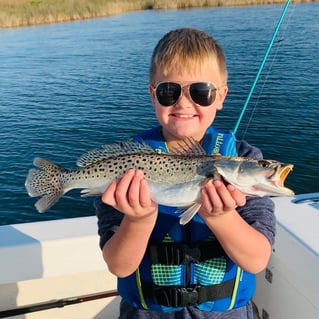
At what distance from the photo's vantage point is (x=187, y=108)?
2555 millimetres

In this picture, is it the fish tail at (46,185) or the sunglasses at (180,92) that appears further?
the fish tail at (46,185)

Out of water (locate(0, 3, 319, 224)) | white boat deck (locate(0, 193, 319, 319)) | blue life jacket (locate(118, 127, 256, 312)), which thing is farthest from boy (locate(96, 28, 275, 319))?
water (locate(0, 3, 319, 224))

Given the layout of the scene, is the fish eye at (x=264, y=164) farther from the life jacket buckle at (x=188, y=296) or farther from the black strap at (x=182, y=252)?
the life jacket buckle at (x=188, y=296)

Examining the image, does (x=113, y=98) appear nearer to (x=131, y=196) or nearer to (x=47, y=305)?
(x=47, y=305)

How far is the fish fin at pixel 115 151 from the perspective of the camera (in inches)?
102

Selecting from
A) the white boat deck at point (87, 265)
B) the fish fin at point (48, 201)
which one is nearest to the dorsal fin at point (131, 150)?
the fish fin at point (48, 201)

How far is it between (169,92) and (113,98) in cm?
1463

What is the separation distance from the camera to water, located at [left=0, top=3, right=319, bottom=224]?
11969mm

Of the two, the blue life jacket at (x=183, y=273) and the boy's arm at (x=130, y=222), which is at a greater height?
the boy's arm at (x=130, y=222)

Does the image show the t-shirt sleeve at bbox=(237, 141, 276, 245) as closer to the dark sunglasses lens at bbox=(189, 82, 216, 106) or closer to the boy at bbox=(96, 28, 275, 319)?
the boy at bbox=(96, 28, 275, 319)

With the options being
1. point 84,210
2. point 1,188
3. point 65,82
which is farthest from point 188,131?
point 65,82

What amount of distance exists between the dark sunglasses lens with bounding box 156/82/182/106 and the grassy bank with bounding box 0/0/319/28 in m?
36.4

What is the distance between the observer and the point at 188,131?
259cm

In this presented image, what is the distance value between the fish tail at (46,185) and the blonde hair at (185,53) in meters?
0.89
